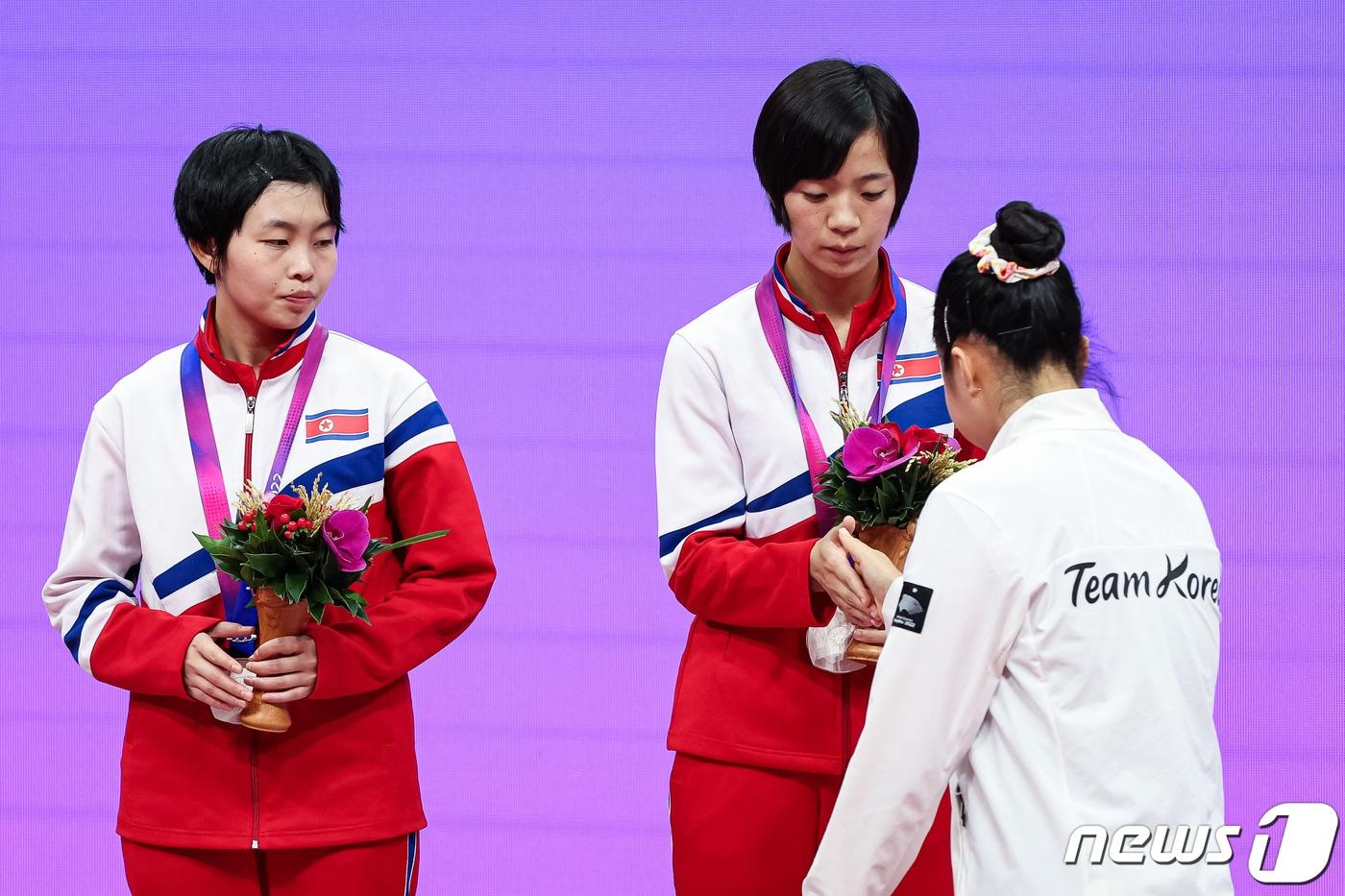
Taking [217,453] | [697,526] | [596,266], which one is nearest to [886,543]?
[697,526]

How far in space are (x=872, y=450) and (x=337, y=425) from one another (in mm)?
934

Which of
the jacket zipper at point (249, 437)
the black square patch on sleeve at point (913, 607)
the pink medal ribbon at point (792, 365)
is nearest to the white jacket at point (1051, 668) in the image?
the black square patch on sleeve at point (913, 607)

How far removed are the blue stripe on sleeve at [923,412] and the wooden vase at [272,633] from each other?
1066mm

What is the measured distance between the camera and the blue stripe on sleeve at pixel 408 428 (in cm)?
289

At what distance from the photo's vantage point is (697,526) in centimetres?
287

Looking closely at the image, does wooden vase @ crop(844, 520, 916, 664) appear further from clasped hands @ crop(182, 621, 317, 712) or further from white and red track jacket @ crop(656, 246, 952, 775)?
clasped hands @ crop(182, 621, 317, 712)

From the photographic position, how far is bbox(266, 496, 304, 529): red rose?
2.55 m

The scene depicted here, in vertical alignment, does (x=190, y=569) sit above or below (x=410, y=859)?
above

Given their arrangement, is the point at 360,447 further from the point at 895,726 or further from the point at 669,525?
the point at 895,726

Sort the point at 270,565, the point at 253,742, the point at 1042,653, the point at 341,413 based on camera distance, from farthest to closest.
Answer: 1. the point at 341,413
2. the point at 253,742
3. the point at 270,565
4. the point at 1042,653

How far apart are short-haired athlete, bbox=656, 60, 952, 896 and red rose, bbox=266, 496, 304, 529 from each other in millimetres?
668

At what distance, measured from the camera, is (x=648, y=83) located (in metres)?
4.23

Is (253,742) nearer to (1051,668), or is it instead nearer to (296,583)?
(296,583)

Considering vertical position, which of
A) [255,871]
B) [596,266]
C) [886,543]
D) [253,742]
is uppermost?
[596,266]
